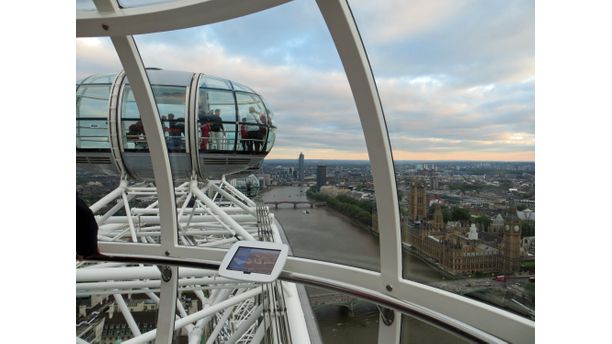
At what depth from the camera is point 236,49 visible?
3.40 meters

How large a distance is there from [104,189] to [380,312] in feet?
11.6

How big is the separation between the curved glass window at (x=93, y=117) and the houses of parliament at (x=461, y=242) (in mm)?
3379

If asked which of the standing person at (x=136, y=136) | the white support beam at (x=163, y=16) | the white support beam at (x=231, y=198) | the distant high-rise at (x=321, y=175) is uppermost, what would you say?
the white support beam at (x=163, y=16)

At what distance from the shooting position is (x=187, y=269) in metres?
3.88

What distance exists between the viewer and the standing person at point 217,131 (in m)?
4.08

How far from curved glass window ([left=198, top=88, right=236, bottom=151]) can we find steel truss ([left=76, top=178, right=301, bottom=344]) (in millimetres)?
613

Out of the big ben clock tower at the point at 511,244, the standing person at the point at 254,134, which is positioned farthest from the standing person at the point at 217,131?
the big ben clock tower at the point at 511,244

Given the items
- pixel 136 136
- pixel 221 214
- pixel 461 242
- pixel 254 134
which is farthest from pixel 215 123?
pixel 461 242

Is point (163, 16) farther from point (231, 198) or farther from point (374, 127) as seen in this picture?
point (231, 198)

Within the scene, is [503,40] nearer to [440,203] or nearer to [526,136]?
[526,136]

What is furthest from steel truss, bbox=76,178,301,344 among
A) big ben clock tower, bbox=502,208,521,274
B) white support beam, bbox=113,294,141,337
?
big ben clock tower, bbox=502,208,521,274

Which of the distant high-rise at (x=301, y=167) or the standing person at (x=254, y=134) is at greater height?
the standing person at (x=254, y=134)

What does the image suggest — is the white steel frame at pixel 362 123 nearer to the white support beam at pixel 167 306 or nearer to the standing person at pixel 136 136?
the standing person at pixel 136 136
